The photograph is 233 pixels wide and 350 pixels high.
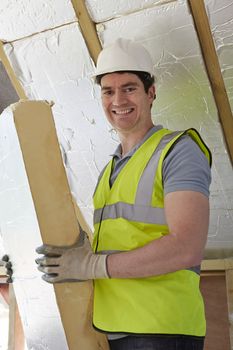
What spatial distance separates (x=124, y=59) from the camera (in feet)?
5.48

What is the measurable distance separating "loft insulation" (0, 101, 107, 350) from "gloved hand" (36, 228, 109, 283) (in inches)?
1.2

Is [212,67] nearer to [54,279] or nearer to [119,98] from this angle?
[119,98]

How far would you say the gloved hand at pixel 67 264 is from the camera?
1.40 metres

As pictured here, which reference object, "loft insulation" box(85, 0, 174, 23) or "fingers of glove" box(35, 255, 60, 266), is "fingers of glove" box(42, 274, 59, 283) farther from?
"loft insulation" box(85, 0, 174, 23)

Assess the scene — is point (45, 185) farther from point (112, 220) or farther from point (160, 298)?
point (160, 298)

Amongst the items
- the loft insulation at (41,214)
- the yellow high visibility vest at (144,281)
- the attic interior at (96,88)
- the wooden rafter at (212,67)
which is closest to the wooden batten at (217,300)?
the attic interior at (96,88)

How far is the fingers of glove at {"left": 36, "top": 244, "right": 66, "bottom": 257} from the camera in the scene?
1408 millimetres

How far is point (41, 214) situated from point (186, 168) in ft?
1.40

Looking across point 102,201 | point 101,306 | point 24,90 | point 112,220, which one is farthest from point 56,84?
point 101,306

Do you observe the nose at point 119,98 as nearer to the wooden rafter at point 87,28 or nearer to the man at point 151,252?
the man at point 151,252

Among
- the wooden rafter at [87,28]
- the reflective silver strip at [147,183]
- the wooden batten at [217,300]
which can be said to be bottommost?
the wooden batten at [217,300]

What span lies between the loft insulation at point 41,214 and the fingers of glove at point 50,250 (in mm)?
16

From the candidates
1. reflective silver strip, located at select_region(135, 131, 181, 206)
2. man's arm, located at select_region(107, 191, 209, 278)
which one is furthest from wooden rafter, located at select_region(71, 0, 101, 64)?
man's arm, located at select_region(107, 191, 209, 278)

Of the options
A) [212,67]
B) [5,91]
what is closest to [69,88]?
[5,91]
